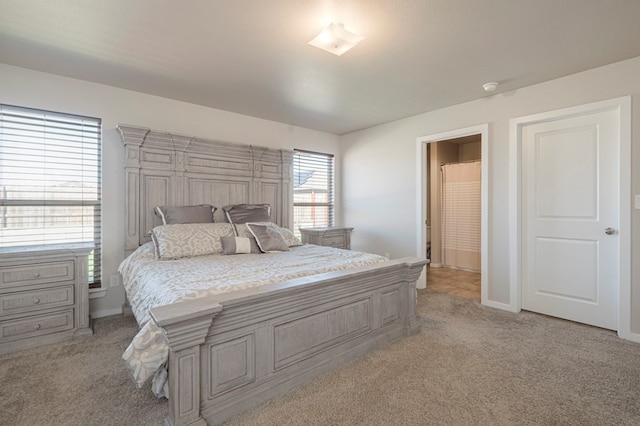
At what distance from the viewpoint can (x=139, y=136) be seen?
3100 millimetres

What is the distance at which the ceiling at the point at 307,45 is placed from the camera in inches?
74.0

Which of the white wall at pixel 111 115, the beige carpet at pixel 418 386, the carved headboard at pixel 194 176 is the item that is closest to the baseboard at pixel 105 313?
the white wall at pixel 111 115

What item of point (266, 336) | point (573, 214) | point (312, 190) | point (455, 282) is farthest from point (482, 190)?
point (266, 336)

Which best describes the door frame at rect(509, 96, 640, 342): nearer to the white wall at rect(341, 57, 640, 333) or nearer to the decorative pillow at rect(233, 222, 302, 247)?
the white wall at rect(341, 57, 640, 333)

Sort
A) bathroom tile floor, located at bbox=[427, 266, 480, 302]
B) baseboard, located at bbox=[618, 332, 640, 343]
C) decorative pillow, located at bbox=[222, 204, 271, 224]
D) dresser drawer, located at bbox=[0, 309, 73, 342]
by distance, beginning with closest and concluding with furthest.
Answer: dresser drawer, located at bbox=[0, 309, 73, 342]
baseboard, located at bbox=[618, 332, 640, 343]
decorative pillow, located at bbox=[222, 204, 271, 224]
bathroom tile floor, located at bbox=[427, 266, 480, 302]

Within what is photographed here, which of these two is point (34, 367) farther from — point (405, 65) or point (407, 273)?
point (405, 65)

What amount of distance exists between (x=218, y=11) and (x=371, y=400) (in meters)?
2.49

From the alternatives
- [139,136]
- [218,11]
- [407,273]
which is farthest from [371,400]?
[139,136]

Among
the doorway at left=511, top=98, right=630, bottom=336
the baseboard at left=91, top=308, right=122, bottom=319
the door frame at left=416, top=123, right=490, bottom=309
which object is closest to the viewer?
the doorway at left=511, top=98, right=630, bottom=336

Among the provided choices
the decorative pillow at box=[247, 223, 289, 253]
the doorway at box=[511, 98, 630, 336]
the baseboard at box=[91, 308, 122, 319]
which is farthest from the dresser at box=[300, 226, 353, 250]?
the baseboard at box=[91, 308, 122, 319]

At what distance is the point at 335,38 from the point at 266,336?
1879 millimetres

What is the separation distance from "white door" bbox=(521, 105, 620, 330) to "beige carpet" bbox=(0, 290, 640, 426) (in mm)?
412

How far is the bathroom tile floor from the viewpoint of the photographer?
3.91 m

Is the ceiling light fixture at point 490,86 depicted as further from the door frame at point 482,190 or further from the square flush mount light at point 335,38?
the square flush mount light at point 335,38
